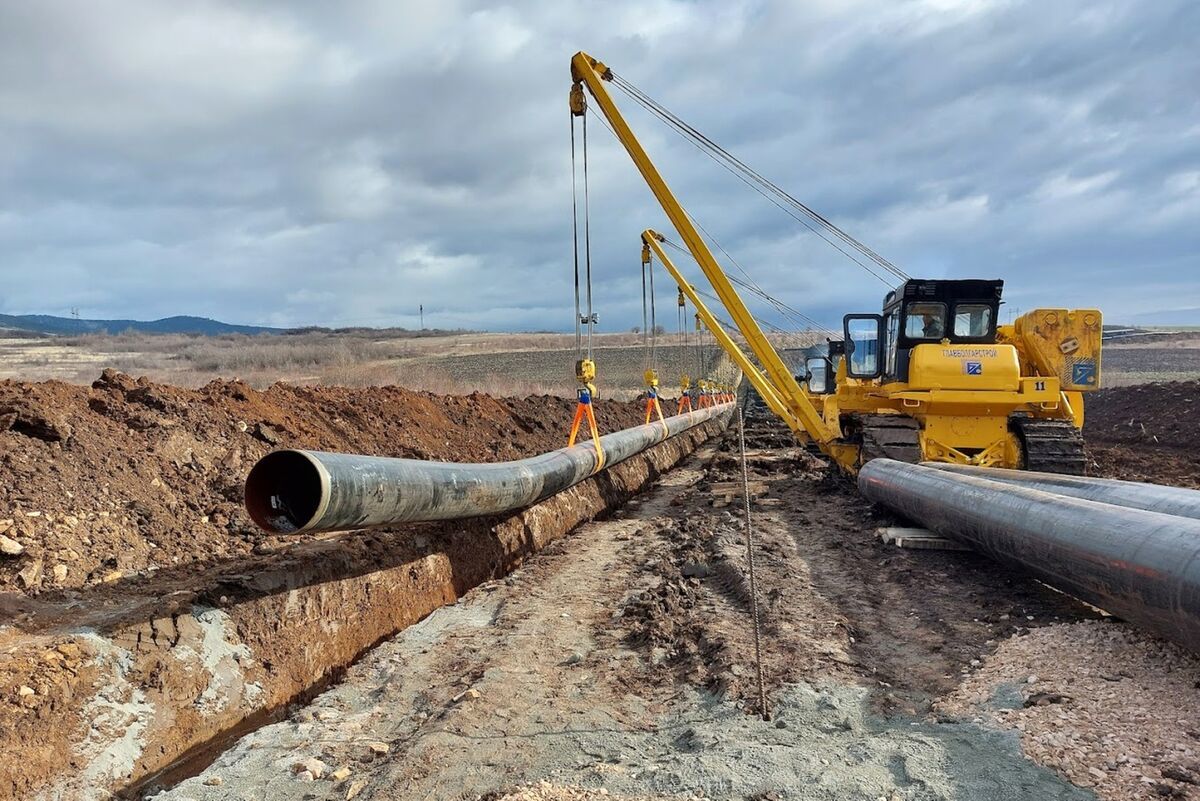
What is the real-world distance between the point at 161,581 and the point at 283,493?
1488 millimetres

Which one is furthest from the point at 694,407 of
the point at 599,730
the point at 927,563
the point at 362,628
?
the point at 599,730

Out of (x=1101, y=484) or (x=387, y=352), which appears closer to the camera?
(x=1101, y=484)

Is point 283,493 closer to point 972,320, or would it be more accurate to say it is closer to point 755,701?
point 755,701

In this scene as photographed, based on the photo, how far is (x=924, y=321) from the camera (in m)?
10.6

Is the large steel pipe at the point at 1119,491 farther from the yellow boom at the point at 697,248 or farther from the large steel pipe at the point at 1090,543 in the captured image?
the yellow boom at the point at 697,248

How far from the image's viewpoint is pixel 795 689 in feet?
13.1

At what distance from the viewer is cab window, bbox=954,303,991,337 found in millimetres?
10539

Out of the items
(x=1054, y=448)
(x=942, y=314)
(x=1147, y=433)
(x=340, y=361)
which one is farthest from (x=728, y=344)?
(x=340, y=361)

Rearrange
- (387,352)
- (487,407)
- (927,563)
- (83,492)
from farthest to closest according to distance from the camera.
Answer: (387,352)
(487,407)
(927,563)
(83,492)

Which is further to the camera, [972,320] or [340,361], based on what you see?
[340,361]

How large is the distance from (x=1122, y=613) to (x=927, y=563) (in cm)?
255

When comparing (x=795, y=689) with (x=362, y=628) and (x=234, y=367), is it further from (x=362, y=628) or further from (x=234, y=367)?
(x=234, y=367)

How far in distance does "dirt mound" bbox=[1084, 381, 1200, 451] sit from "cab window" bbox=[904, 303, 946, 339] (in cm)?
1056

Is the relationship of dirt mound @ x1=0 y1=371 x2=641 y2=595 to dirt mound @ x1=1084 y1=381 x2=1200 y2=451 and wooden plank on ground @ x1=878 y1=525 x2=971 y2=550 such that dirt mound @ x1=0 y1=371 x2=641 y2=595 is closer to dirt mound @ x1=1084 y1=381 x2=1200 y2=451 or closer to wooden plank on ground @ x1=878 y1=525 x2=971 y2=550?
wooden plank on ground @ x1=878 y1=525 x2=971 y2=550
